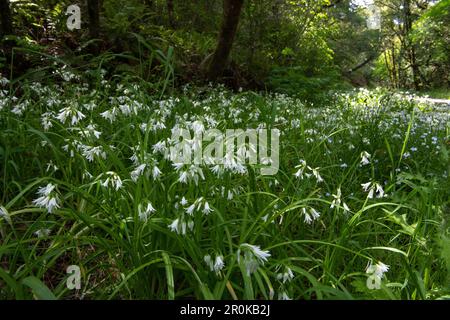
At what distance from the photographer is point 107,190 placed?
202cm

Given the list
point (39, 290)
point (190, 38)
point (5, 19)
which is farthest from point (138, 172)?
point (190, 38)

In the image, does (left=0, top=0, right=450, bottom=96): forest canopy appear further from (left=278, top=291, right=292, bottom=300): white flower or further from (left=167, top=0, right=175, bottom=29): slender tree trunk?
(left=278, top=291, right=292, bottom=300): white flower

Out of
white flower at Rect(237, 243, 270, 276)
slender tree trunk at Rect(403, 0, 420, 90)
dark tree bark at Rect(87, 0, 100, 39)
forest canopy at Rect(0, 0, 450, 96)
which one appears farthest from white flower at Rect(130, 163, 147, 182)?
slender tree trunk at Rect(403, 0, 420, 90)

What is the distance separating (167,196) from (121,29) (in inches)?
244

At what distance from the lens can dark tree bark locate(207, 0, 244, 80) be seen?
7385 mm

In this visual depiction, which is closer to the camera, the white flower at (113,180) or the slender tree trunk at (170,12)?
the white flower at (113,180)

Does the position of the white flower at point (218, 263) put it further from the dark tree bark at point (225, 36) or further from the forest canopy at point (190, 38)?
the dark tree bark at point (225, 36)

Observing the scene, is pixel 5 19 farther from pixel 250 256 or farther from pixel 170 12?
pixel 250 256

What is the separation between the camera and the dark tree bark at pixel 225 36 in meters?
7.38

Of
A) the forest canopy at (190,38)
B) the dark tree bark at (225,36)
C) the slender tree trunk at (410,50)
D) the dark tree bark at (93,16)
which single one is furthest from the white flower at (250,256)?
the slender tree trunk at (410,50)

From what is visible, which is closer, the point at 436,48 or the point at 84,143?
the point at 84,143

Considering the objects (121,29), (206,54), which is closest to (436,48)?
(206,54)

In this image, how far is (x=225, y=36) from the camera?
7.75 metres
